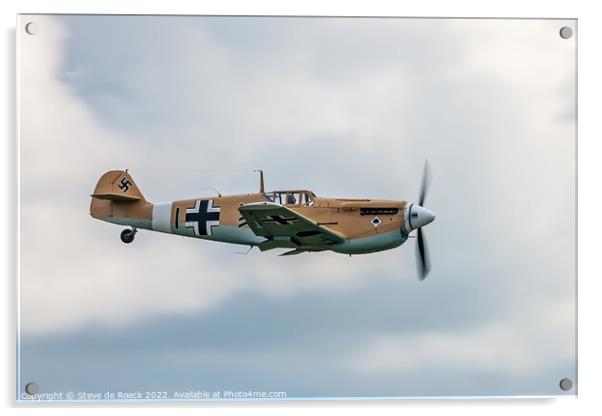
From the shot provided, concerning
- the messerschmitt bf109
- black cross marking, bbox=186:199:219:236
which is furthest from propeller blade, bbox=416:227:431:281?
black cross marking, bbox=186:199:219:236

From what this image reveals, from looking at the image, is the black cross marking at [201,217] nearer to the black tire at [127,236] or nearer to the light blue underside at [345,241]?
the light blue underside at [345,241]

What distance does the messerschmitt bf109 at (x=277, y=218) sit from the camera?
11609 millimetres

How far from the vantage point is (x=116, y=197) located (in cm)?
1171

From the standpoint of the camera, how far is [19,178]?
10250 millimetres

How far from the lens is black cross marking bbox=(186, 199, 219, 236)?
12.3 meters

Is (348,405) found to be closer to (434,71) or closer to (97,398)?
(97,398)

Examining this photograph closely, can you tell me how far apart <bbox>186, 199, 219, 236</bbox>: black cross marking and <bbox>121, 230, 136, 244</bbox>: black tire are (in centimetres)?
93

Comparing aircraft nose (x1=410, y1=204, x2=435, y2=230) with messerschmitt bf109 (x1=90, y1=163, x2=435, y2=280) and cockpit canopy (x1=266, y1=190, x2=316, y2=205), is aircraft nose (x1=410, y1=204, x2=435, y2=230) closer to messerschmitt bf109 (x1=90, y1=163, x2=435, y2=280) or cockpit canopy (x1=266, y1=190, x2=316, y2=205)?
messerschmitt bf109 (x1=90, y1=163, x2=435, y2=280)

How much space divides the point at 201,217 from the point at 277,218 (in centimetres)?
107

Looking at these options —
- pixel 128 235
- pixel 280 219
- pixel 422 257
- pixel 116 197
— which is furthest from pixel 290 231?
pixel 116 197

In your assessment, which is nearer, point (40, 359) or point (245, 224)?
point (40, 359)

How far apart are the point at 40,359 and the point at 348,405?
2619 millimetres

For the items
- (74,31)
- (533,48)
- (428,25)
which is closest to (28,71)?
(74,31)

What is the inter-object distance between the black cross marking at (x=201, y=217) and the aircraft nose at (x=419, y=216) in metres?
1.99
